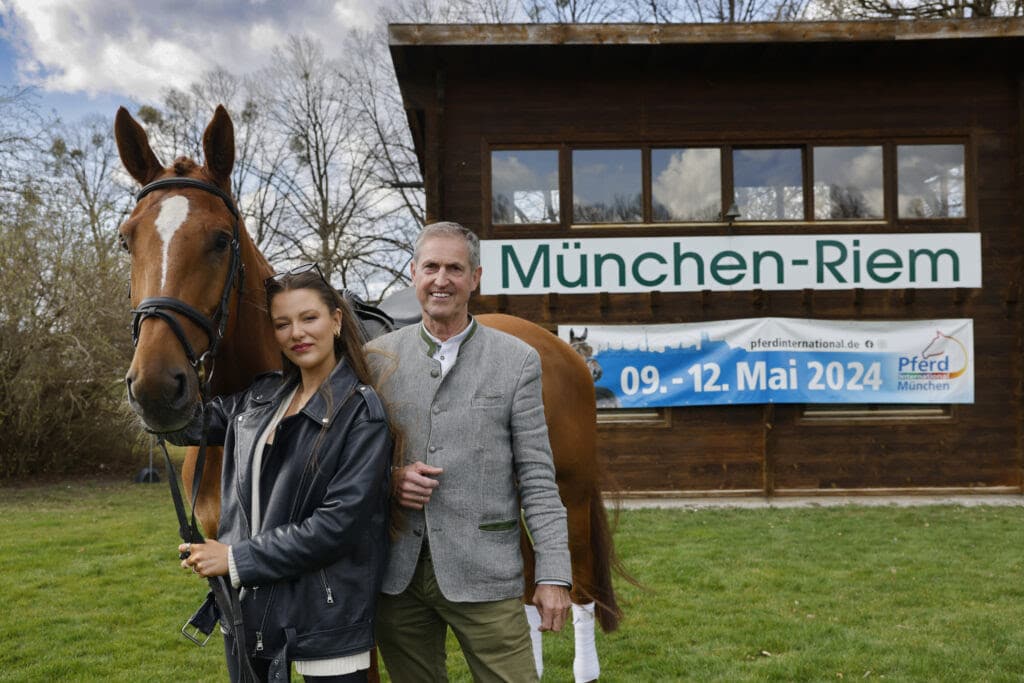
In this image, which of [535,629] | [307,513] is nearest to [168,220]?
[307,513]

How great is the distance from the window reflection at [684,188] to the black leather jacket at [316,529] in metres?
7.48

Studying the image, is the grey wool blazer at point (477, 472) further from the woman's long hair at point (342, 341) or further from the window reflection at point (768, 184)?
the window reflection at point (768, 184)

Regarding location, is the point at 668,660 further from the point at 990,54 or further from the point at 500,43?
the point at 990,54

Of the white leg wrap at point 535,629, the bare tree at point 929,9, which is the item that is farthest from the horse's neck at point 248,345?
the bare tree at point 929,9

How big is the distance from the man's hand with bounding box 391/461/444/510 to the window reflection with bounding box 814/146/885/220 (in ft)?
27.0

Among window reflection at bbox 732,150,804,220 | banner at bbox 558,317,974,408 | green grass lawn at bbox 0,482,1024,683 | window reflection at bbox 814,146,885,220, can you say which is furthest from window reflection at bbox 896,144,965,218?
green grass lawn at bbox 0,482,1024,683

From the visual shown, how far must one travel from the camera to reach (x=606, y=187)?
8773 mm

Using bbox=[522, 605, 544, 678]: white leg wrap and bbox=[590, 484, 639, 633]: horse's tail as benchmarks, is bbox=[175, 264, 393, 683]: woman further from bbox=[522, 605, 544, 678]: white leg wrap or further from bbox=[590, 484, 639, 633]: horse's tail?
bbox=[590, 484, 639, 633]: horse's tail

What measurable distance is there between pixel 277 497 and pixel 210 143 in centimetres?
119

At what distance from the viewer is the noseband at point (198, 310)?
1.86m

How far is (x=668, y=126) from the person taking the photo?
28.8 feet

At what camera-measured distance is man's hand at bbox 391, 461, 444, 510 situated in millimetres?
1849

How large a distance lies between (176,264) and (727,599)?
4.34 metres

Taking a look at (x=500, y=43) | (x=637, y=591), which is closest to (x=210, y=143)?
(x=637, y=591)
